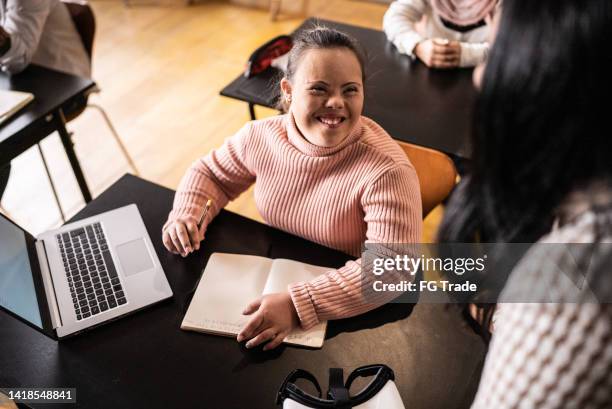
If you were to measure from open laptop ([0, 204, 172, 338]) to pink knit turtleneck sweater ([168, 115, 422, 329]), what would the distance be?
0.13 m

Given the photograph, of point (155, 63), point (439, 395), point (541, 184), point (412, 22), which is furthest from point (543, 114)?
point (155, 63)

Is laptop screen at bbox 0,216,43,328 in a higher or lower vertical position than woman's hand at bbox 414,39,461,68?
lower

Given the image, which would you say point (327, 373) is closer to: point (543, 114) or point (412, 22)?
point (543, 114)

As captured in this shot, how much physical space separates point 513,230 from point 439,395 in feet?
1.24

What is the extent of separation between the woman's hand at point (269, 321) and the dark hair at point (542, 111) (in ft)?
1.58

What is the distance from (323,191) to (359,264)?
0.67ft

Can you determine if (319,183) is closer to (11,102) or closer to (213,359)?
(213,359)

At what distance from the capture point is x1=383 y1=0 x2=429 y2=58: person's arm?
1.85 m

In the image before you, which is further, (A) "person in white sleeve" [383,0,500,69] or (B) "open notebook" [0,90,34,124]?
(A) "person in white sleeve" [383,0,500,69]

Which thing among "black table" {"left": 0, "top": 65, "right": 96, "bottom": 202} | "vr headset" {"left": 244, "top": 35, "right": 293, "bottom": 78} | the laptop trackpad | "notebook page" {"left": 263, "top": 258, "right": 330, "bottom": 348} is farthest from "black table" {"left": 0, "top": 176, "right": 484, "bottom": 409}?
"vr headset" {"left": 244, "top": 35, "right": 293, "bottom": 78}

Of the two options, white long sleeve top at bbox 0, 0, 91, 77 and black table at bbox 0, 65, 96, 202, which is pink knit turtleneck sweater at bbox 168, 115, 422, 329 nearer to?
black table at bbox 0, 65, 96, 202

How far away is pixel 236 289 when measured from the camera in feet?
3.53

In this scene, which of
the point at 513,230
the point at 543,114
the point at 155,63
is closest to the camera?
the point at 543,114

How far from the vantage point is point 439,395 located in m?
0.89
